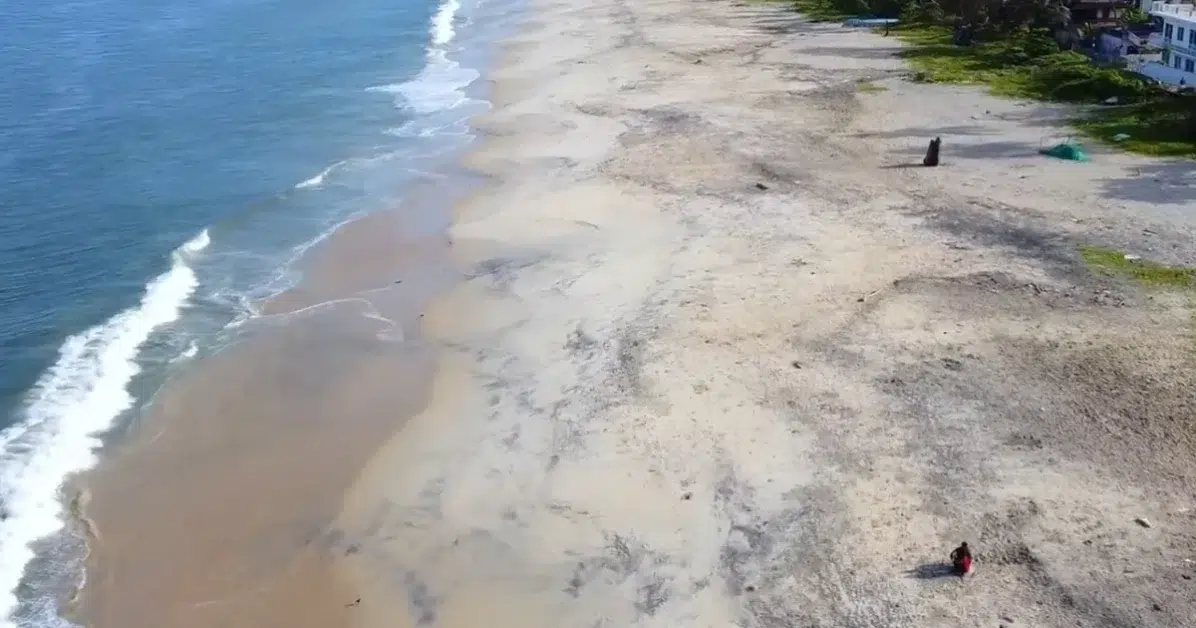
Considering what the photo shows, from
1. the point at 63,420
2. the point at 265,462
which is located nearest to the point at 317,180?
the point at 63,420

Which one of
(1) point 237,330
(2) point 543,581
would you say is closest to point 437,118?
(1) point 237,330

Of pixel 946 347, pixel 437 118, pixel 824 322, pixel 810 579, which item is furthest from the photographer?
pixel 437 118

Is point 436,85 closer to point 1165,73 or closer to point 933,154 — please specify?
point 933,154

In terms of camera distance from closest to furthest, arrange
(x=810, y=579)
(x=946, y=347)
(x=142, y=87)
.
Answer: (x=810, y=579), (x=946, y=347), (x=142, y=87)

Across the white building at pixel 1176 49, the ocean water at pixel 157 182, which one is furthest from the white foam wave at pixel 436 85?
the white building at pixel 1176 49

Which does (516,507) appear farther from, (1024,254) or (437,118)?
(437,118)

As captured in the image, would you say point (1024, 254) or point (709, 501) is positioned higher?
point (1024, 254)

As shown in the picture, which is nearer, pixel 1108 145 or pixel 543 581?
pixel 543 581

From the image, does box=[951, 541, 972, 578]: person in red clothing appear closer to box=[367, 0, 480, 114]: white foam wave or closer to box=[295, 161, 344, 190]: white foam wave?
box=[295, 161, 344, 190]: white foam wave
